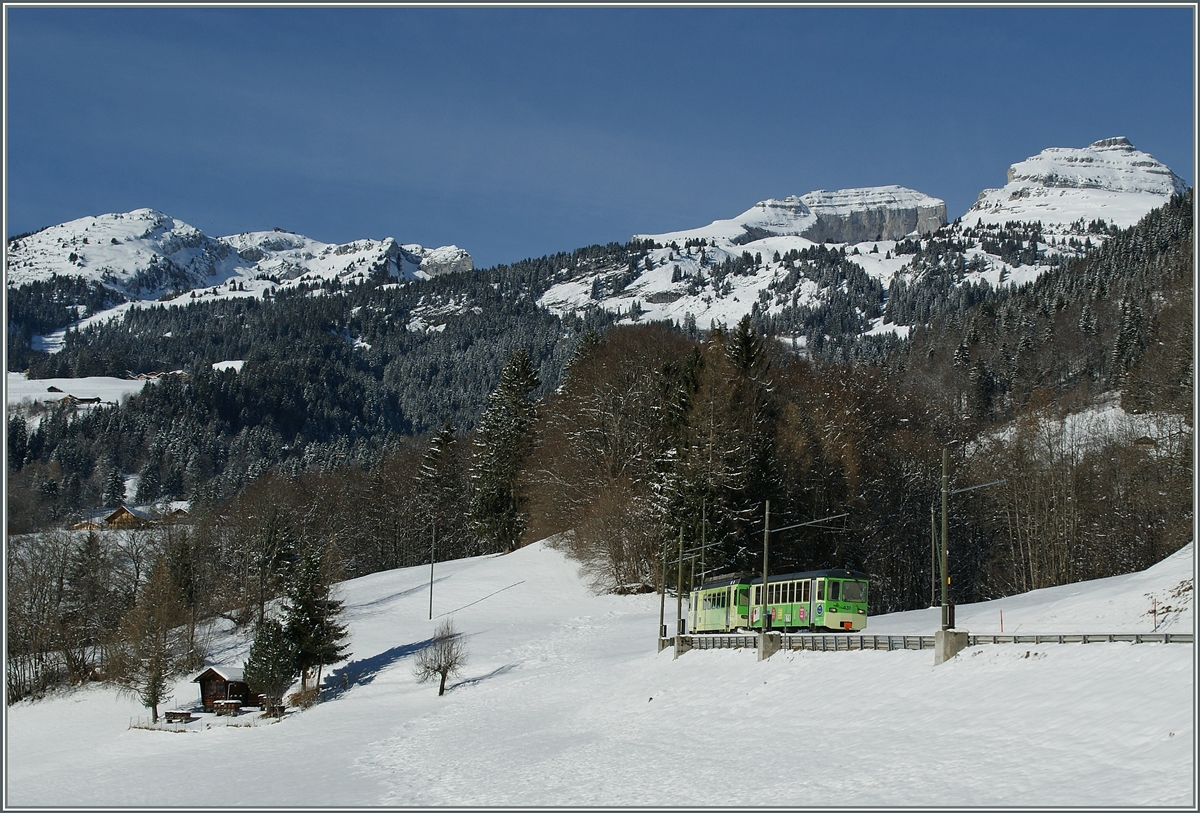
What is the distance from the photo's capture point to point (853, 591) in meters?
41.2

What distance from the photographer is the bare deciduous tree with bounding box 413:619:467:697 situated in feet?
151

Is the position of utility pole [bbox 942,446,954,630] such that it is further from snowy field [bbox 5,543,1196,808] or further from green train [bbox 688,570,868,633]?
green train [bbox 688,570,868,633]

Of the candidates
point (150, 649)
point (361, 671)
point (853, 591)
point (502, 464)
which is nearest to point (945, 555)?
point (853, 591)

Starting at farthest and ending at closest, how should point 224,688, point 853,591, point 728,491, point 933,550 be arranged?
point 728,491
point 933,550
point 224,688
point 853,591

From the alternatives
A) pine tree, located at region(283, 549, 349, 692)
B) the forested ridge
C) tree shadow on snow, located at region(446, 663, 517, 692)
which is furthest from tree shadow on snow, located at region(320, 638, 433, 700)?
the forested ridge

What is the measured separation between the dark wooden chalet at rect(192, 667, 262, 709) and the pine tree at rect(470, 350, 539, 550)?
25.6m

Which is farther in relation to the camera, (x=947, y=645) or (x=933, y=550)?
(x=933, y=550)

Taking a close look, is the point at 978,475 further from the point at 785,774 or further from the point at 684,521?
the point at 785,774

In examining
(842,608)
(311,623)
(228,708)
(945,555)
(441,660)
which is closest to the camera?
(945,555)

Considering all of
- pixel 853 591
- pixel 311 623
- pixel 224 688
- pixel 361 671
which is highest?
pixel 853 591

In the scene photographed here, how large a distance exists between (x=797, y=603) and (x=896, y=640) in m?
11.3

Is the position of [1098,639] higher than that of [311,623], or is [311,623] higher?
[1098,639]

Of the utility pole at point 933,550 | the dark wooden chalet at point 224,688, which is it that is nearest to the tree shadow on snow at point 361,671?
the dark wooden chalet at point 224,688

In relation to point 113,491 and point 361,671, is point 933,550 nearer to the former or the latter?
point 361,671
